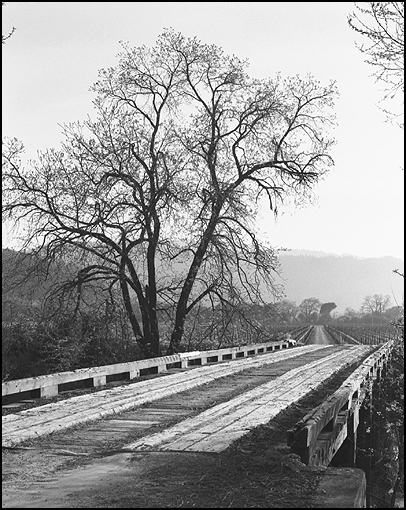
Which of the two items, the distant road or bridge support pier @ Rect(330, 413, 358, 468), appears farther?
the distant road

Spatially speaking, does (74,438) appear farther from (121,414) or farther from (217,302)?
(217,302)

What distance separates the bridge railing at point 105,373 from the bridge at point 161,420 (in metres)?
0.02

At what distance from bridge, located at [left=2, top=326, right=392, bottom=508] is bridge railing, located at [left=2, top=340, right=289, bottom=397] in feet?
0.08

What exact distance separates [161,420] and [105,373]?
13.4 ft

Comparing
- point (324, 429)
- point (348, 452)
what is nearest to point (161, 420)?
point (324, 429)

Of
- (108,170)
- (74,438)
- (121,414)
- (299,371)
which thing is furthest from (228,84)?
(74,438)

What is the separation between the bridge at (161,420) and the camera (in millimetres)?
6798

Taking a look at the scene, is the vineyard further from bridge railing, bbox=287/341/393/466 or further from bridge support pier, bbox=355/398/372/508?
bridge railing, bbox=287/341/393/466

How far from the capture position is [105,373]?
13195 mm

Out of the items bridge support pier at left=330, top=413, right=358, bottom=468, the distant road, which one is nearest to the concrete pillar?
bridge support pier at left=330, top=413, right=358, bottom=468

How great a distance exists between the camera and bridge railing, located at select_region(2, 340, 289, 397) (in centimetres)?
1075

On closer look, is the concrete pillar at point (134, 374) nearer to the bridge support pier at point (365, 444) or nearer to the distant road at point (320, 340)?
the bridge support pier at point (365, 444)

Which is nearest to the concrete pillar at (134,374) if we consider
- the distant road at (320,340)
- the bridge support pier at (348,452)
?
the bridge support pier at (348,452)

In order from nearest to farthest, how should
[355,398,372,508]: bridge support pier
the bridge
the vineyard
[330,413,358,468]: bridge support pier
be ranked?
the bridge → [330,413,358,468]: bridge support pier → [355,398,372,508]: bridge support pier → the vineyard
